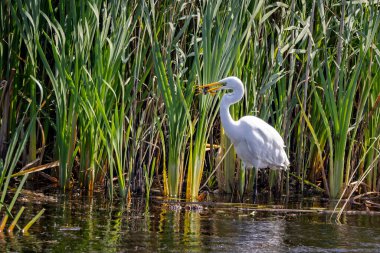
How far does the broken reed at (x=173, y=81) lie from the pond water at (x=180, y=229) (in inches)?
16.9

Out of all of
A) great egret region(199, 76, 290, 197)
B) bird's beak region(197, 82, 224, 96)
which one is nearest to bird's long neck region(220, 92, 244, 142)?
great egret region(199, 76, 290, 197)

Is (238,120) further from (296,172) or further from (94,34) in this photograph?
(94,34)

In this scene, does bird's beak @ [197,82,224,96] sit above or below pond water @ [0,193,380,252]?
above

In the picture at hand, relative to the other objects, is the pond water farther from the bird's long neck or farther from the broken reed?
the bird's long neck

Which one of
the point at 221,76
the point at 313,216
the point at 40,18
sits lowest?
the point at 313,216

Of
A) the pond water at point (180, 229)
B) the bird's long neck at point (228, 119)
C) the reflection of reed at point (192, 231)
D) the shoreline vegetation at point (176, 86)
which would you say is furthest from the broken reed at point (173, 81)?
the reflection of reed at point (192, 231)

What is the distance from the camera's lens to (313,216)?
23.8 ft

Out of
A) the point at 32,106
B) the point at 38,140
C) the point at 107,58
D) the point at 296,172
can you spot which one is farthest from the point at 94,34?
the point at 296,172

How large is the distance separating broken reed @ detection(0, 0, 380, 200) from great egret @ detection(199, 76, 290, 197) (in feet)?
0.51

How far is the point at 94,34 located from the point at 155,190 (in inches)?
66.8

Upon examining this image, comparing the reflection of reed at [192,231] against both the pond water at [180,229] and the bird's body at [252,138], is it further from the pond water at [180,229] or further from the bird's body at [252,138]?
the bird's body at [252,138]

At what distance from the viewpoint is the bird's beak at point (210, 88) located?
7.39 metres

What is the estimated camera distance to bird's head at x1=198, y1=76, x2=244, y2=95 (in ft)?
24.3

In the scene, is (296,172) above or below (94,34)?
below
